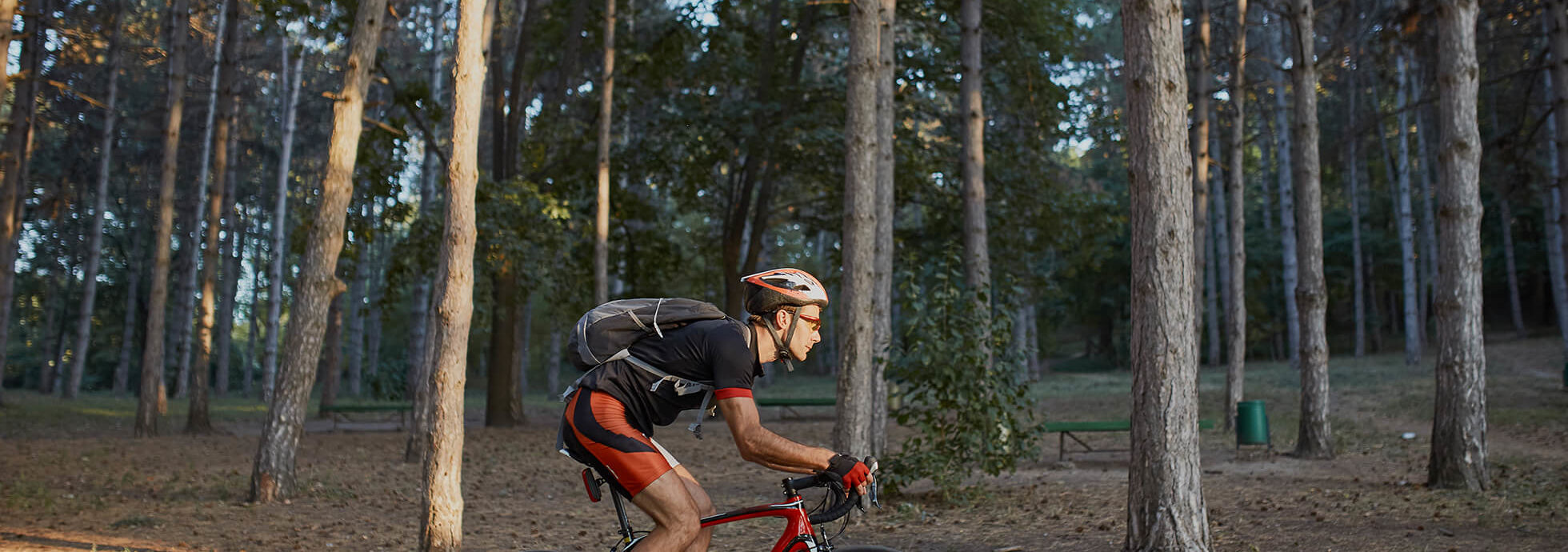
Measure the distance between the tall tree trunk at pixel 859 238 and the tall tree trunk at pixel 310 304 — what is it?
16.4 ft

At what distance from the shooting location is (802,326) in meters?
3.62

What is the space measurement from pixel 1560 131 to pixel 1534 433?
13.8ft

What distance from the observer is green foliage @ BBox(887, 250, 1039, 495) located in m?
9.30

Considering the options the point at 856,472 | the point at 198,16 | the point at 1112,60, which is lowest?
the point at 856,472

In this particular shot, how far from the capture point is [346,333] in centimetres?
6119

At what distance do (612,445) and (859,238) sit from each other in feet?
19.6

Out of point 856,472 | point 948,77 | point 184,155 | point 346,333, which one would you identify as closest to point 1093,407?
point 948,77

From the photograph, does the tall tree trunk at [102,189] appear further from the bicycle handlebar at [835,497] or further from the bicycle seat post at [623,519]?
the bicycle handlebar at [835,497]

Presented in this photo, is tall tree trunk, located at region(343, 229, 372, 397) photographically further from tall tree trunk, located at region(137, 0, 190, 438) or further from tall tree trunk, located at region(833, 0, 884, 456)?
tall tree trunk, located at region(833, 0, 884, 456)

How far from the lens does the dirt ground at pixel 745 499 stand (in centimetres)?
787

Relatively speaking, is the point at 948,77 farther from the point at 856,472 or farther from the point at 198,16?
the point at 198,16

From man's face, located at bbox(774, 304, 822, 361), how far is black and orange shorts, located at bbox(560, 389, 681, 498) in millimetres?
570

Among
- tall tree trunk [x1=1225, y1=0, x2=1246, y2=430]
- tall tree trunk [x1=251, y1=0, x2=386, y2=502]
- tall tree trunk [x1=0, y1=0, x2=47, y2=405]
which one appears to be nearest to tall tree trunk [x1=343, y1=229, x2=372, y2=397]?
tall tree trunk [x1=0, y1=0, x2=47, y2=405]

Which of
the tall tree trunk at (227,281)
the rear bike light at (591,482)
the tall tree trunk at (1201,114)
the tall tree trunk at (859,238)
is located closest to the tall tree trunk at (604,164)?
the tall tree trunk at (859,238)
